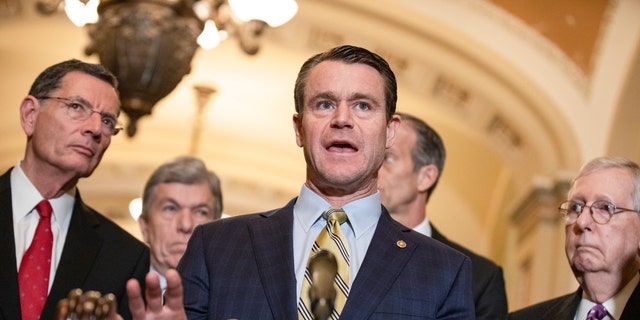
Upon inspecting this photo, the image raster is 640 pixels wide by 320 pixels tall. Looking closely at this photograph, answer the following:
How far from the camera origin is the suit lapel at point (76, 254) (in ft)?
12.3

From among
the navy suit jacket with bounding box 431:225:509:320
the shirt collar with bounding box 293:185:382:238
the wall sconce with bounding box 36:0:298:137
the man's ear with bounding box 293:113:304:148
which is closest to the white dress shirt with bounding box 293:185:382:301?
the shirt collar with bounding box 293:185:382:238

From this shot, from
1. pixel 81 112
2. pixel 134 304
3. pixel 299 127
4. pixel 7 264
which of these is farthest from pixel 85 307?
pixel 81 112

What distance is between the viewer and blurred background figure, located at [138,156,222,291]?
5070 millimetres

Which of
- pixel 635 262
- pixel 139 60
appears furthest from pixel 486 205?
pixel 635 262

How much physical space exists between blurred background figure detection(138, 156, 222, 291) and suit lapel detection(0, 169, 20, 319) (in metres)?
1.23

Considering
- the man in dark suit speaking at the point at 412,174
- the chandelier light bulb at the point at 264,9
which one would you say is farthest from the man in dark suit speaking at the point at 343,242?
the chandelier light bulb at the point at 264,9

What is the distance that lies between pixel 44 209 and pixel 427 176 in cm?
198

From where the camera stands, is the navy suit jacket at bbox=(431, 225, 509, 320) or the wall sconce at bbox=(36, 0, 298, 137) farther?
the wall sconce at bbox=(36, 0, 298, 137)

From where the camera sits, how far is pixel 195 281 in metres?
3.07

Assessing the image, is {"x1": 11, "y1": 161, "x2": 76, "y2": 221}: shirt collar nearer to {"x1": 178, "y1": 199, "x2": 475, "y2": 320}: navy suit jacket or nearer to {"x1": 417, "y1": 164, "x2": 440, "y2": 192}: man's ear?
{"x1": 178, "y1": 199, "x2": 475, "y2": 320}: navy suit jacket

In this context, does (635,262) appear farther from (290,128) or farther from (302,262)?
(290,128)

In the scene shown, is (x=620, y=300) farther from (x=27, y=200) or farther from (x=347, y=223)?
(x=27, y=200)

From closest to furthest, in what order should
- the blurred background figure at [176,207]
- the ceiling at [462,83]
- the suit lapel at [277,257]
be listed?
the suit lapel at [277,257], the blurred background figure at [176,207], the ceiling at [462,83]

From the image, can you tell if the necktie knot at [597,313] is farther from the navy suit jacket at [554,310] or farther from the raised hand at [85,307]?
the raised hand at [85,307]
